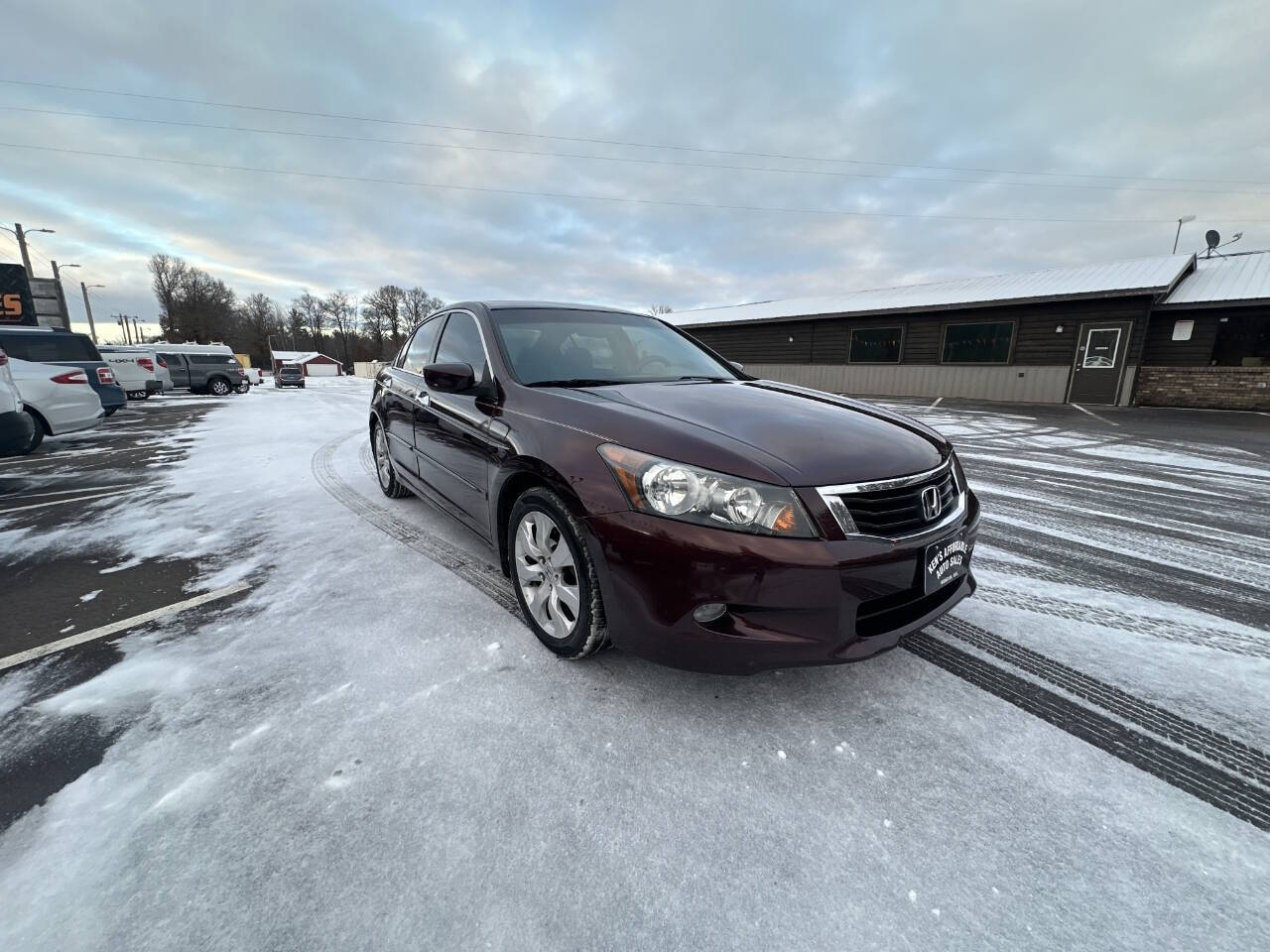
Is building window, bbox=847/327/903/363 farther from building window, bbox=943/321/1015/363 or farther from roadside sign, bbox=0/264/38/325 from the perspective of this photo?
roadside sign, bbox=0/264/38/325

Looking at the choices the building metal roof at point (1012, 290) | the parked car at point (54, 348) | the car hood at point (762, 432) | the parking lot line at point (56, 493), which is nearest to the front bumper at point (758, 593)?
the car hood at point (762, 432)

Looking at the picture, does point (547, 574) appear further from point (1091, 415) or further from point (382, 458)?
point (1091, 415)

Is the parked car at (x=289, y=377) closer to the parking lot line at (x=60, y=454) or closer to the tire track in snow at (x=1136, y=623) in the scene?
the parking lot line at (x=60, y=454)

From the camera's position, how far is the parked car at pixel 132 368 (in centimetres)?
1631

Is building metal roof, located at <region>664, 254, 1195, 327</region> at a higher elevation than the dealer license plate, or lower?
higher

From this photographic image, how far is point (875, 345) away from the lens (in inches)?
787

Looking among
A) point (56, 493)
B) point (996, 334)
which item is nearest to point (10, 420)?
point (56, 493)

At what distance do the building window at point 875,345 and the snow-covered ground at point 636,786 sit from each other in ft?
59.7

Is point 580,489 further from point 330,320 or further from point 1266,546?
point 330,320

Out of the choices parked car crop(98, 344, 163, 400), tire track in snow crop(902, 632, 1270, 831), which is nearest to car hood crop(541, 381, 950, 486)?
tire track in snow crop(902, 632, 1270, 831)

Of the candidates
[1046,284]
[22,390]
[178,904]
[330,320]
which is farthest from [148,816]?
[330,320]

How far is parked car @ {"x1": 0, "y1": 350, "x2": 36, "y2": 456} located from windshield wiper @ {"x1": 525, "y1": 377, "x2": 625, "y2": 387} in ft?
18.5

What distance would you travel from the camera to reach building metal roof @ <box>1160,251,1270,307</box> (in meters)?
13.8

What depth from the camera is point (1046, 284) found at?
1652cm
